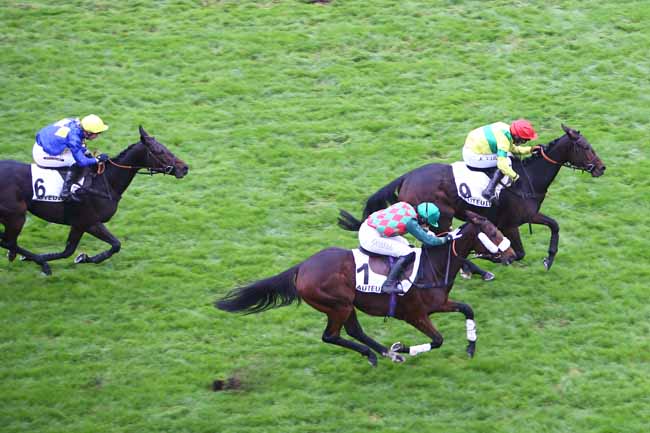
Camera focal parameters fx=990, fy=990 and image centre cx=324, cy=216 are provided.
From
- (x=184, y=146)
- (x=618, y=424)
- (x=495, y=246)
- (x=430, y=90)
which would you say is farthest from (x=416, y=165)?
(x=618, y=424)

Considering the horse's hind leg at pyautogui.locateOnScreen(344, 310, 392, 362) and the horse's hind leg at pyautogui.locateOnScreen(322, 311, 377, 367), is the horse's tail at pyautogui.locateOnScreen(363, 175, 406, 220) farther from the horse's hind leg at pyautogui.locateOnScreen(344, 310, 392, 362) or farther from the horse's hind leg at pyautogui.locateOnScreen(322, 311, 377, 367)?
the horse's hind leg at pyautogui.locateOnScreen(322, 311, 377, 367)

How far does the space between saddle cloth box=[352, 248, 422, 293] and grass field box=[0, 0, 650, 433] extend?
3.06ft

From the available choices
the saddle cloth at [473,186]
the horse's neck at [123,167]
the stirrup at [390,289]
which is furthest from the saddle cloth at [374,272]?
the horse's neck at [123,167]

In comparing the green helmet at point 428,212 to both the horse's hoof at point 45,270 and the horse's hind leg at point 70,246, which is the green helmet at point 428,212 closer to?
the horse's hind leg at point 70,246

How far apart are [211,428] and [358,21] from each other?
9.24m

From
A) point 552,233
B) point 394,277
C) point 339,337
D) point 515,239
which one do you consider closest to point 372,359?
point 339,337

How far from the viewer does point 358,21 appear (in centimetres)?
1641

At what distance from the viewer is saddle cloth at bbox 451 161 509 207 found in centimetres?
1052

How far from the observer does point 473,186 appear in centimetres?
1053

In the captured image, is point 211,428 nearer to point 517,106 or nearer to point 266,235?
point 266,235

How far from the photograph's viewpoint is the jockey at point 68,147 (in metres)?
10.7

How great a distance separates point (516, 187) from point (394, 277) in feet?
7.32

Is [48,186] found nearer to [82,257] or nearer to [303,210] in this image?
[82,257]

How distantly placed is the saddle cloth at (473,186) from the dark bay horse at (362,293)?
1.22 metres
